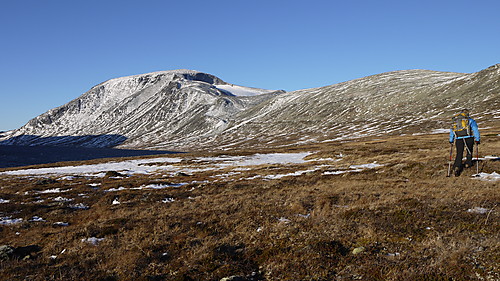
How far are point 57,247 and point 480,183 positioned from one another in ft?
78.4

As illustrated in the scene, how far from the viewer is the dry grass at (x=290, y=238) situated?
8.78m

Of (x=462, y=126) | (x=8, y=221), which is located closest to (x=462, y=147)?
(x=462, y=126)

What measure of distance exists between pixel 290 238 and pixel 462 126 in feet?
58.0

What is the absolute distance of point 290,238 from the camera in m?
11.5

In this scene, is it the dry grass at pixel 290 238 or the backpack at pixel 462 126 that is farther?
the backpack at pixel 462 126

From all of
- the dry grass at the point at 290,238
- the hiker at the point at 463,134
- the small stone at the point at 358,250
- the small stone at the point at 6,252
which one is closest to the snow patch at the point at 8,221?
the dry grass at the point at 290,238

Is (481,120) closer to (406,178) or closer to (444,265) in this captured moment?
(406,178)

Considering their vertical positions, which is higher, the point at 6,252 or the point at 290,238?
the point at 6,252

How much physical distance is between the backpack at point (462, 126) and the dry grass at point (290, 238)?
3345mm

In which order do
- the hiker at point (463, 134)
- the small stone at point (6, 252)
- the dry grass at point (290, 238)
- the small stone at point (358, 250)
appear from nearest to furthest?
the dry grass at point (290, 238), the small stone at point (358, 250), the small stone at point (6, 252), the hiker at point (463, 134)

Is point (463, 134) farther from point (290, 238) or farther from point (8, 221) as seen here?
point (8, 221)

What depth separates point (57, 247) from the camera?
1327 cm

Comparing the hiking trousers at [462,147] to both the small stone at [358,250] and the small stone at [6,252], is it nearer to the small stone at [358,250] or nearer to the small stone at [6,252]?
the small stone at [358,250]

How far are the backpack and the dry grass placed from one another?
3.35 metres
